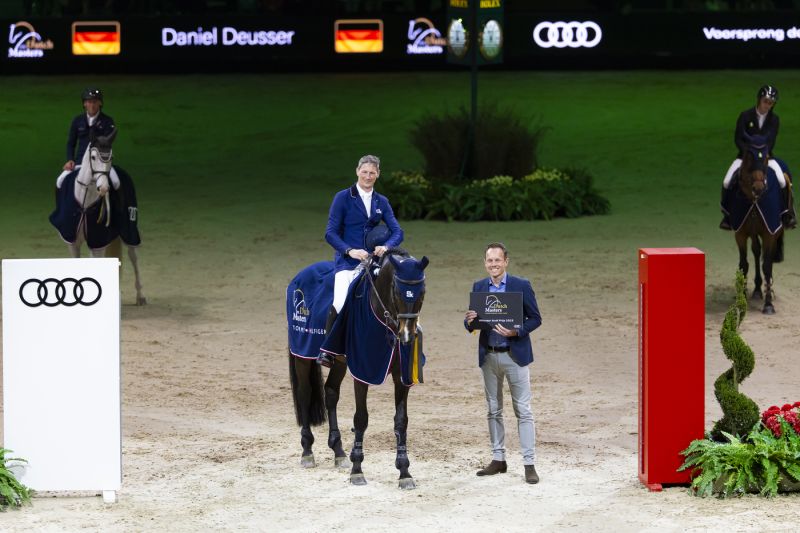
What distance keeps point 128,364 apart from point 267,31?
62.4 ft

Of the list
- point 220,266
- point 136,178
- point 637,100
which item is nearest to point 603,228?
point 220,266

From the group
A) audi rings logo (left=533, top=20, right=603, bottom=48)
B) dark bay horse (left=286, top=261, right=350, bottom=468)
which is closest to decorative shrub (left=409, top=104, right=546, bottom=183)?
audi rings logo (left=533, top=20, right=603, bottom=48)

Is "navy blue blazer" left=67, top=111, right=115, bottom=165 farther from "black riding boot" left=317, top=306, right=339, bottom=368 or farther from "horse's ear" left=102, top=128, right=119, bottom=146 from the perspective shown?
"black riding boot" left=317, top=306, right=339, bottom=368

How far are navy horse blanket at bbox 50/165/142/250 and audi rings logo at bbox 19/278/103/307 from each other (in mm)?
6569

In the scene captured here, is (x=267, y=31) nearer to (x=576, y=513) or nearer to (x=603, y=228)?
(x=603, y=228)

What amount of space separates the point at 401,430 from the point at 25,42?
2385cm

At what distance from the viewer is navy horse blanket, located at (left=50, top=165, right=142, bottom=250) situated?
666 inches

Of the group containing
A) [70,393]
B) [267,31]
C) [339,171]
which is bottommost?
[70,393]

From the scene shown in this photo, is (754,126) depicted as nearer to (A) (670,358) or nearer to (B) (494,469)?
(A) (670,358)

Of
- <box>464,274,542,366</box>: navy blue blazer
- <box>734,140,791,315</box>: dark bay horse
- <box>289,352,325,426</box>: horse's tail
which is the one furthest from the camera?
<box>734,140,791,315</box>: dark bay horse

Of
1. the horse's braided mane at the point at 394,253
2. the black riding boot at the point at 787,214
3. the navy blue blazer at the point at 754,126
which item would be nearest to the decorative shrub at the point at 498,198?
the black riding boot at the point at 787,214

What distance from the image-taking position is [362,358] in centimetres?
1084

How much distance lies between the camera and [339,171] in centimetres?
2731

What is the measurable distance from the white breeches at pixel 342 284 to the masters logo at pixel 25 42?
22652 mm
